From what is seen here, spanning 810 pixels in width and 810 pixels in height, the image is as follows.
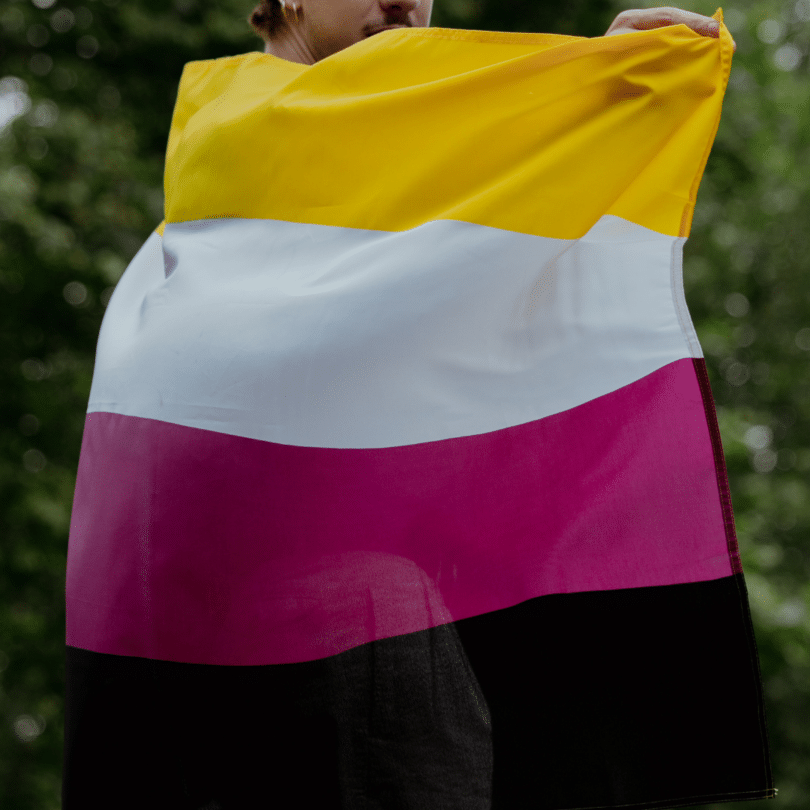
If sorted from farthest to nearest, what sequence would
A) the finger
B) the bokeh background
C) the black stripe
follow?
1. the bokeh background
2. the finger
3. the black stripe

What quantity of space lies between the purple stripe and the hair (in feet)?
2.34

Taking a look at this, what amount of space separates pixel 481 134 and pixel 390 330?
1.05 feet

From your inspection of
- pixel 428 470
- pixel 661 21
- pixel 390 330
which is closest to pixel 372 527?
pixel 428 470

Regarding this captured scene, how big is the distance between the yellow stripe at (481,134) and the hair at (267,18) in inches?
7.9

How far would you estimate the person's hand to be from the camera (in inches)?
53.9

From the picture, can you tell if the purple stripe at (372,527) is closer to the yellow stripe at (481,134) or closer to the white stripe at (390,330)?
the white stripe at (390,330)

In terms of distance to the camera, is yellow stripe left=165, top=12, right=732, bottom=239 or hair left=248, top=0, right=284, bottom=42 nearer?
yellow stripe left=165, top=12, right=732, bottom=239

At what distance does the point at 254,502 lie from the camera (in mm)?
1324

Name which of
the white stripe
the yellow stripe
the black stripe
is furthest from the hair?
the black stripe

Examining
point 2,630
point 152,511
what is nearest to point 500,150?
point 152,511

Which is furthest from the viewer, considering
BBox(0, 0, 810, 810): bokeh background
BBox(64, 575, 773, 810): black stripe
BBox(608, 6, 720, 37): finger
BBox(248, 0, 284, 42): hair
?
BBox(0, 0, 810, 810): bokeh background

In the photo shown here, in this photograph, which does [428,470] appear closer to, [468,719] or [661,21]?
[468,719]

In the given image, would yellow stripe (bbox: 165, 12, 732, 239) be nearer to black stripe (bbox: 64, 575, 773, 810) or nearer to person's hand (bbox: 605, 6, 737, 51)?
person's hand (bbox: 605, 6, 737, 51)

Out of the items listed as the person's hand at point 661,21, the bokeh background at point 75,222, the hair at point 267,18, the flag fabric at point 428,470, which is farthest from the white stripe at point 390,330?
the bokeh background at point 75,222
